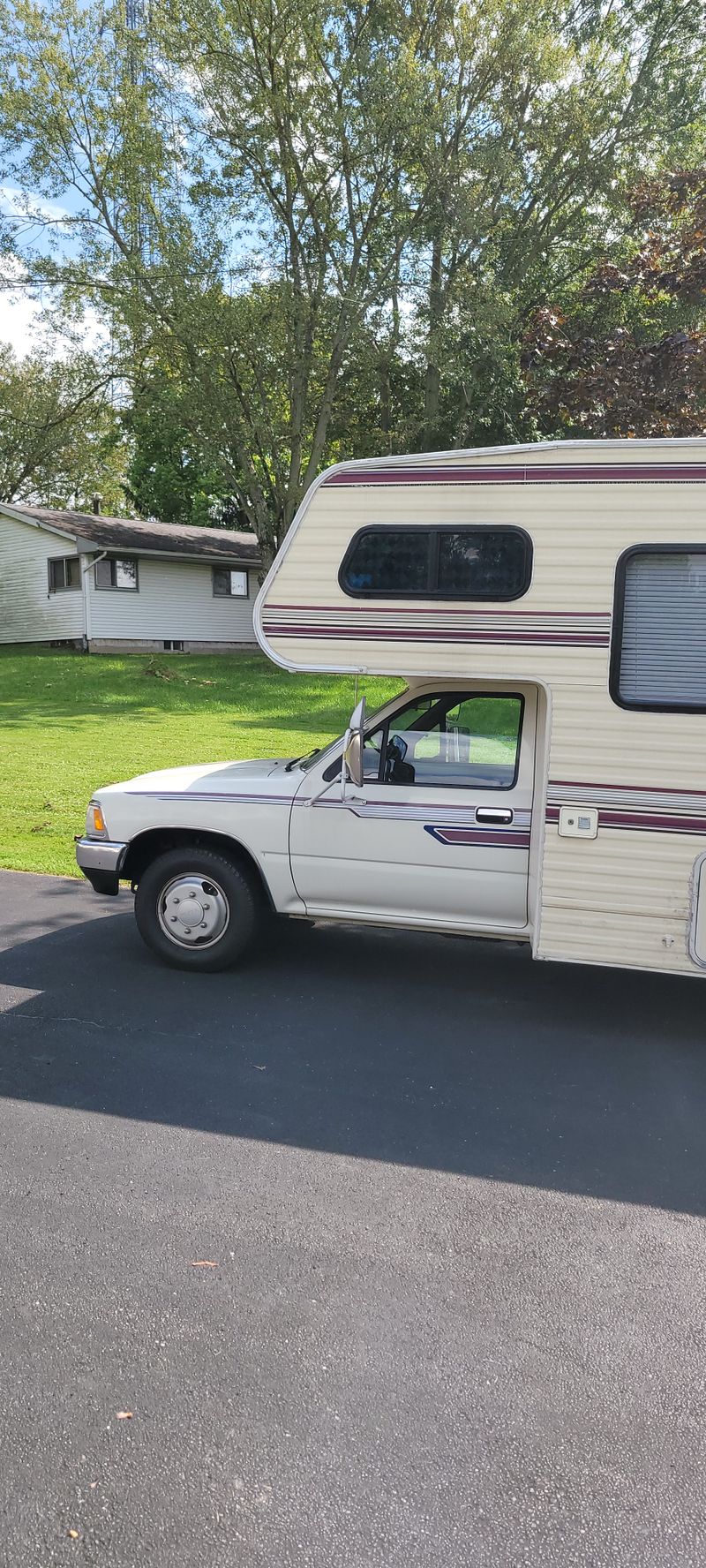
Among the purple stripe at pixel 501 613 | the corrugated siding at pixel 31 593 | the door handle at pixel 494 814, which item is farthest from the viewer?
the corrugated siding at pixel 31 593

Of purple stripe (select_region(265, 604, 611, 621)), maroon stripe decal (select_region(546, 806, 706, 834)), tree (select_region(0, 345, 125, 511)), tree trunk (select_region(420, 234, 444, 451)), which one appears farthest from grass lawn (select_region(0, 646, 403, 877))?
tree (select_region(0, 345, 125, 511))

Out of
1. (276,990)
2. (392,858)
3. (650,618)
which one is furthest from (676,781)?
(276,990)

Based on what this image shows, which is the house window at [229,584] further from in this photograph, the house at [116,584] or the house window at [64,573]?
the house window at [64,573]

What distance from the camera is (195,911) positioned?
5.96 meters

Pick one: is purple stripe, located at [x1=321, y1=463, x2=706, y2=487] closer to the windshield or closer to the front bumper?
the windshield

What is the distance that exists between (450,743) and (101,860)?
2084 mm

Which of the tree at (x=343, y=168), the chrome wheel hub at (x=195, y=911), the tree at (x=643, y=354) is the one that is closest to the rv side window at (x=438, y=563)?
the chrome wheel hub at (x=195, y=911)

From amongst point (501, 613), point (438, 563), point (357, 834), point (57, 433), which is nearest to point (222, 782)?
point (357, 834)

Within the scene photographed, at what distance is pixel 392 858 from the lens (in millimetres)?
5613

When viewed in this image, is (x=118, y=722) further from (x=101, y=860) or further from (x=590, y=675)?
A: (x=590, y=675)

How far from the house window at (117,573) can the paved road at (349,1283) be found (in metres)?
23.8

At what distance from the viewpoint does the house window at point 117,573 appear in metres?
27.9

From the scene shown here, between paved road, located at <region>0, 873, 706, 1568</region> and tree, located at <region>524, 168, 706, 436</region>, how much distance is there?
40.5 ft

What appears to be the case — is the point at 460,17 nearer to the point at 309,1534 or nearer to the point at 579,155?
the point at 579,155
